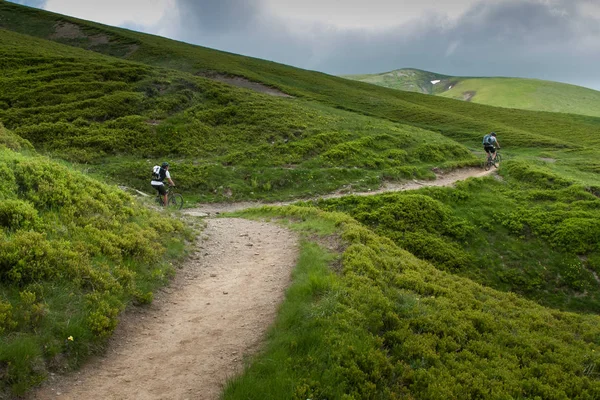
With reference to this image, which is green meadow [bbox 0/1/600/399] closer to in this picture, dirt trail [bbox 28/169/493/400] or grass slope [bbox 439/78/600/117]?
dirt trail [bbox 28/169/493/400]

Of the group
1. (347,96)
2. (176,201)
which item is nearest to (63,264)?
(176,201)

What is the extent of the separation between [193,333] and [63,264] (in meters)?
3.49

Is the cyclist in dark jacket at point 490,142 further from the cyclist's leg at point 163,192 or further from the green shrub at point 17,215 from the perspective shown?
the green shrub at point 17,215

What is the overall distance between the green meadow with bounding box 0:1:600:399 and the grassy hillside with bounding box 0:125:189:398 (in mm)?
44

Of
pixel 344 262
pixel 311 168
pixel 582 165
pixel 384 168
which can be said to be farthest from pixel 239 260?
pixel 582 165

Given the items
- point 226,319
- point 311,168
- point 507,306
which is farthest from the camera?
point 311,168

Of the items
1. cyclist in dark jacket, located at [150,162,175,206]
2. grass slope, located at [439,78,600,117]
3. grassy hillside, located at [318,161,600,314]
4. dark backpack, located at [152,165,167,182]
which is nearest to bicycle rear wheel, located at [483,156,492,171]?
grassy hillside, located at [318,161,600,314]

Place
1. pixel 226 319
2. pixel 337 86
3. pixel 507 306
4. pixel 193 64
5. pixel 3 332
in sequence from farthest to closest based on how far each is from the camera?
pixel 337 86
pixel 193 64
pixel 507 306
pixel 226 319
pixel 3 332

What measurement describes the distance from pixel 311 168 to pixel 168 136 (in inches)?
517

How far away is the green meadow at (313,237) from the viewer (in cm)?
811

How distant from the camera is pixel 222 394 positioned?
23.5 ft

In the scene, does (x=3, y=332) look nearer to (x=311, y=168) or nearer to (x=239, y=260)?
(x=239, y=260)

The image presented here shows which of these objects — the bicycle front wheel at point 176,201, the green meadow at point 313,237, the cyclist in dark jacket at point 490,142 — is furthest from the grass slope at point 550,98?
the bicycle front wheel at point 176,201

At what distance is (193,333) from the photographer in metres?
9.29
